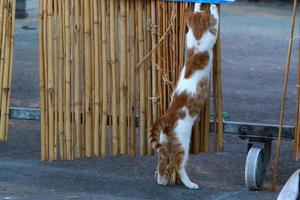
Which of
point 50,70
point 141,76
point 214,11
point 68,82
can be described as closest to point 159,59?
point 141,76

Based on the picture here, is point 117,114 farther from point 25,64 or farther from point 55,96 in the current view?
point 25,64

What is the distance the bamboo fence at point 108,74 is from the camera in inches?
271

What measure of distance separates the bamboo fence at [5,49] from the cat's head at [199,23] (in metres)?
1.70

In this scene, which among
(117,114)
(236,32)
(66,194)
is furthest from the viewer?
(236,32)

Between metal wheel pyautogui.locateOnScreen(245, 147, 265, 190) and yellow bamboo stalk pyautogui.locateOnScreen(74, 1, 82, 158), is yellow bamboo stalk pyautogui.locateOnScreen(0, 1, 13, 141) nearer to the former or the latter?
yellow bamboo stalk pyautogui.locateOnScreen(74, 1, 82, 158)

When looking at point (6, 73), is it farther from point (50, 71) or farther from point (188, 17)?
point (188, 17)

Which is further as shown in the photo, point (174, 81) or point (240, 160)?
point (240, 160)

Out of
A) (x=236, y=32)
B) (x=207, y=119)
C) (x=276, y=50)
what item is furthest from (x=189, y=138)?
(x=236, y=32)

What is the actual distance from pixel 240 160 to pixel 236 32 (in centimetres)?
948

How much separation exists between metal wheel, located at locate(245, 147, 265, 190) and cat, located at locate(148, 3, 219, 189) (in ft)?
1.72

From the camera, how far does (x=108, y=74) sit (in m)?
7.04

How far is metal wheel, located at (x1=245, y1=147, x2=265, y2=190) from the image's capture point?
21.9 ft

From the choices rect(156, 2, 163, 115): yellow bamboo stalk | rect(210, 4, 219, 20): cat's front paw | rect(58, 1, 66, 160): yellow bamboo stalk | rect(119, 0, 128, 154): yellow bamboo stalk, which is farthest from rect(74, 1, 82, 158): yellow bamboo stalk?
rect(210, 4, 219, 20): cat's front paw

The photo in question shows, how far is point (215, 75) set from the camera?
682 cm
